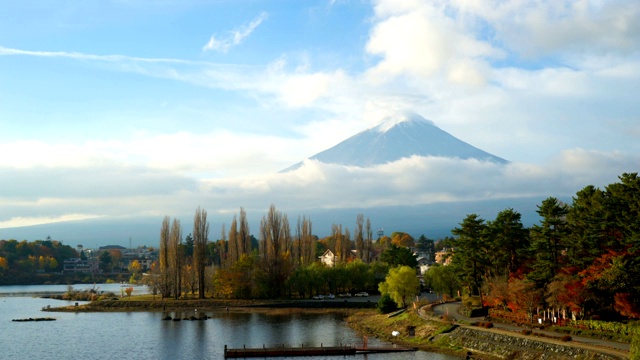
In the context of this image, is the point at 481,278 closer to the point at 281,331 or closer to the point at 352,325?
the point at 352,325

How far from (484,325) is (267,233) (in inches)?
2297

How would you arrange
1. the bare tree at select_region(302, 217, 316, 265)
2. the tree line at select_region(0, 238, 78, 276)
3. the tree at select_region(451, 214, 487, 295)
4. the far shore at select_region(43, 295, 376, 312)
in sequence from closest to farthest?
1. the tree at select_region(451, 214, 487, 295)
2. the far shore at select_region(43, 295, 376, 312)
3. the bare tree at select_region(302, 217, 316, 265)
4. the tree line at select_region(0, 238, 78, 276)

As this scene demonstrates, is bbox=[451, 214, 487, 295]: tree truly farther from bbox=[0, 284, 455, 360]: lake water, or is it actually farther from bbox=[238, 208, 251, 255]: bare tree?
bbox=[238, 208, 251, 255]: bare tree

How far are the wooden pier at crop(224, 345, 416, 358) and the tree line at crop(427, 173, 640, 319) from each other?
13.5m

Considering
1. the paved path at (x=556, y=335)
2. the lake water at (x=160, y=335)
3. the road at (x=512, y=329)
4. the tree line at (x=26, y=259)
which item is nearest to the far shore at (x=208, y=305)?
the lake water at (x=160, y=335)

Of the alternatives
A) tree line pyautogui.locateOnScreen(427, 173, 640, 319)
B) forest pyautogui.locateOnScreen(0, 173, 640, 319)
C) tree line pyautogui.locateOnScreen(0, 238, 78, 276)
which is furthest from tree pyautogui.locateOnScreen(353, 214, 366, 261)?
tree line pyautogui.locateOnScreen(0, 238, 78, 276)

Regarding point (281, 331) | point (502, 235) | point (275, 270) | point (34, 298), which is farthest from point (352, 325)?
point (34, 298)

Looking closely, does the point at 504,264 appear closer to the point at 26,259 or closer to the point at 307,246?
the point at 307,246

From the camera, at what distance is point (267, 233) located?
107938 millimetres

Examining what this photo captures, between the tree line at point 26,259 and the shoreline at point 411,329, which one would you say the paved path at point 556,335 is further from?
the tree line at point 26,259

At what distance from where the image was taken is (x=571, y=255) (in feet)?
169

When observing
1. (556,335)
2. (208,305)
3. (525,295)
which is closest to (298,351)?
(525,295)

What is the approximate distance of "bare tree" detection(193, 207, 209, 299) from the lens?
333ft

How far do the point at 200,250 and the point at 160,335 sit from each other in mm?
37532
